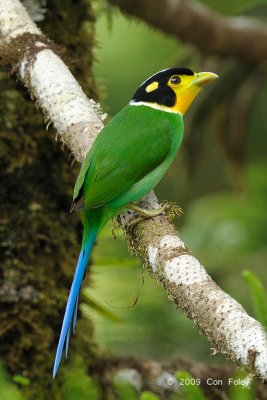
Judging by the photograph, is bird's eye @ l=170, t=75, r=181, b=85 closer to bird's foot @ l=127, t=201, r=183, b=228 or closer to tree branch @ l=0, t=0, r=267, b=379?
tree branch @ l=0, t=0, r=267, b=379

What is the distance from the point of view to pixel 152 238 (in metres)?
→ 2.33

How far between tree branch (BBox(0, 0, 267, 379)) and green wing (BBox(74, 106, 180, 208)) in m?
0.05

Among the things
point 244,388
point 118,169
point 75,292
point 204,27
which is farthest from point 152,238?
point 204,27

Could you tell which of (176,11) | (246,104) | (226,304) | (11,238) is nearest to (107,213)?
(11,238)

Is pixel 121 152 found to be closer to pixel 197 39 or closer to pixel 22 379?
pixel 22 379

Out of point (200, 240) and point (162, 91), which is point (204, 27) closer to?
point (200, 240)

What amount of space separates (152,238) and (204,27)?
2.44 m

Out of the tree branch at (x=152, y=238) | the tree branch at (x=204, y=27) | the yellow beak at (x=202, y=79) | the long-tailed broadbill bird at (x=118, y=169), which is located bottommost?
the tree branch at (x=204, y=27)

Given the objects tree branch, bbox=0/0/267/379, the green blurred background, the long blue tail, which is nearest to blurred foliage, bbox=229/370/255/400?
tree branch, bbox=0/0/267/379

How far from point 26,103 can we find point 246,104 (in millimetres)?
2029

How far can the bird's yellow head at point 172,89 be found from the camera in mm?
3246

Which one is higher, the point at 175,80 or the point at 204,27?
the point at 175,80

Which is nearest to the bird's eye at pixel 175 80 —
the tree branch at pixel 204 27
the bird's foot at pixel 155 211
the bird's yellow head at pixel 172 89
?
the bird's yellow head at pixel 172 89

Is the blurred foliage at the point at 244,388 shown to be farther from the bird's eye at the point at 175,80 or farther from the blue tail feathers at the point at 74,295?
the bird's eye at the point at 175,80
